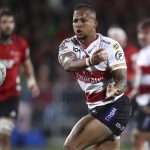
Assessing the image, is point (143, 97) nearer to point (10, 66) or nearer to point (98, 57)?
point (10, 66)

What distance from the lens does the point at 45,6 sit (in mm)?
20875

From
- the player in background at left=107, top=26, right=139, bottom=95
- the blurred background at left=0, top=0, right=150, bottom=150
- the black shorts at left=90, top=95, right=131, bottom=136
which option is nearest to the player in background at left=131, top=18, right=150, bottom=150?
the player in background at left=107, top=26, right=139, bottom=95

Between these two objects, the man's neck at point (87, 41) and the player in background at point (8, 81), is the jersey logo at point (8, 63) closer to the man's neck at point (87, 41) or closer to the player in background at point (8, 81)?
the player in background at point (8, 81)

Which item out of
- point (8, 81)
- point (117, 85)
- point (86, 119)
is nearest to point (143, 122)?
point (8, 81)

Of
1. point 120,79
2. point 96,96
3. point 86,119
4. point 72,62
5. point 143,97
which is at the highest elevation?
point 72,62

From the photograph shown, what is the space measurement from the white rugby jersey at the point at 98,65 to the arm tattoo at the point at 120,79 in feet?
0.19

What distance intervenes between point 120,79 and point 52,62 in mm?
10422

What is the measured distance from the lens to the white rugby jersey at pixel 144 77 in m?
10.9

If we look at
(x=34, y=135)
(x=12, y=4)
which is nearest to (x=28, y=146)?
(x=34, y=135)

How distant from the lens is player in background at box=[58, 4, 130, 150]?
317 inches

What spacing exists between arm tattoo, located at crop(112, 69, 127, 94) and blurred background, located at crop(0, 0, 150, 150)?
802 centimetres

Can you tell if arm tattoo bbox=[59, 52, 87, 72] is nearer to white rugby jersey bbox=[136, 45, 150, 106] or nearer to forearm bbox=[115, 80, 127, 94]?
forearm bbox=[115, 80, 127, 94]

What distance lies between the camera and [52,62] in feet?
60.2

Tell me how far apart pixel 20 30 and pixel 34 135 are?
4.24 metres
